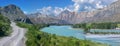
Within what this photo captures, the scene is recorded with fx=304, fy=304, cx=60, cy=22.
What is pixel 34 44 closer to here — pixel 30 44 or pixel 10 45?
pixel 30 44

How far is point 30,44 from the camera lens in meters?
69.0

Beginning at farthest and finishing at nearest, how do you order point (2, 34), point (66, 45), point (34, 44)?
point (2, 34), point (66, 45), point (34, 44)

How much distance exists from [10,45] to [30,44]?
7.36m

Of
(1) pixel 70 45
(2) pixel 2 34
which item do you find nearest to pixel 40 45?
(1) pixel 70 45

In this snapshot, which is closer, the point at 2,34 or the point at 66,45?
the point at 66,45

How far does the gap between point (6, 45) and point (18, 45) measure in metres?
2.94

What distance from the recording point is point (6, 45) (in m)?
73.6

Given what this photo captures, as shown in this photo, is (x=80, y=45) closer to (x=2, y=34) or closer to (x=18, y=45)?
(x=18, y=45)

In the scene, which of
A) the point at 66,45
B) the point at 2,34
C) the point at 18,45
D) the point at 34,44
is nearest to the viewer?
the point at 34,44

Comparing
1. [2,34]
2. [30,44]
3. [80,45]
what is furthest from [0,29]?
[30,44]

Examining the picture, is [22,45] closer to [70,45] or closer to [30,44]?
[30,44]

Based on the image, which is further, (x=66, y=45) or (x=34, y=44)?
(x=66, y=45)

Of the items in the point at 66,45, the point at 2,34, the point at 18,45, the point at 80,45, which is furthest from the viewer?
the point at 2,34

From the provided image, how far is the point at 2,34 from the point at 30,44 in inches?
1638
